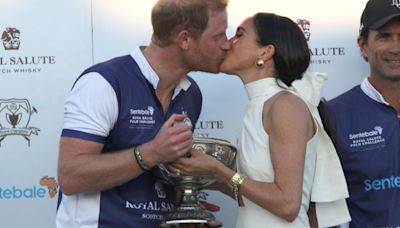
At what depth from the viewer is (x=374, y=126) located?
3.13 meters

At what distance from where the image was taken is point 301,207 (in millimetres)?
2625

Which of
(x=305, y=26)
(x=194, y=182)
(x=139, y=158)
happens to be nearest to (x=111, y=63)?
(x=139, y=158)

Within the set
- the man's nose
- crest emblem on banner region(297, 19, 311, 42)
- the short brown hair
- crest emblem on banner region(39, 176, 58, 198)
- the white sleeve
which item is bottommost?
crest emblem on banner region(39, 176, 58, 198)

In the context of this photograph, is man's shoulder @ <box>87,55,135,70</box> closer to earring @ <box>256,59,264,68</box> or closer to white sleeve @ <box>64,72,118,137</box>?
white sleeve @ <box>64,72,118,137</box>

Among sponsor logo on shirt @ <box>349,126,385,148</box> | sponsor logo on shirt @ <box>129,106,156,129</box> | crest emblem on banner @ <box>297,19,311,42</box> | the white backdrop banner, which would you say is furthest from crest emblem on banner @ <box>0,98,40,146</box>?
sponsor logo on shirt @ <box>349,126,385,148</box>

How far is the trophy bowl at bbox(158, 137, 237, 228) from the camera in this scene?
263cm

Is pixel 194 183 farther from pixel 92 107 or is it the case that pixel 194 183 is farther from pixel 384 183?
pixel 384 183

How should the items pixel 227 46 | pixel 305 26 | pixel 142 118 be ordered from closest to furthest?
pixel 142 118, pixel 227 46, pixel 305 26

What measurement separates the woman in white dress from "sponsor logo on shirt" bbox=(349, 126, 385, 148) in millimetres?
395

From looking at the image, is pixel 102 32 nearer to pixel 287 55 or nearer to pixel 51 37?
pixel 51 37

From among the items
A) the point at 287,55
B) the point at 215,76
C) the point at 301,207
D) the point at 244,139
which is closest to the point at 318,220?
the point at 301,207

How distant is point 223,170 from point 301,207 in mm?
304

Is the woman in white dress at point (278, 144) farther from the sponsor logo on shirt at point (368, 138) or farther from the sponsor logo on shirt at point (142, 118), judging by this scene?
the sponsor logo on shirt at point (368, 138)

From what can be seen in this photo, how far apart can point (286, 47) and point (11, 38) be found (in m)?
1.18
